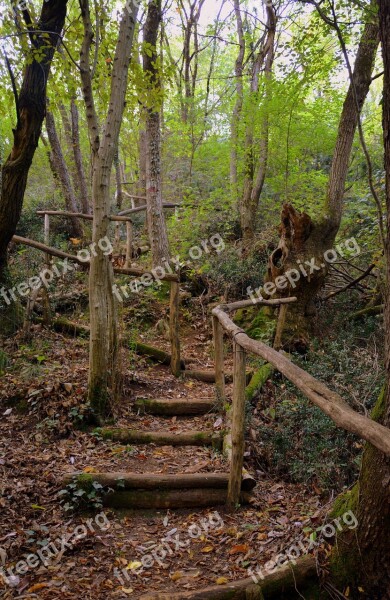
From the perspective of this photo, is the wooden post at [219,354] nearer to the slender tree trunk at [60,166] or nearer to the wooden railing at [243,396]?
the wooden railing at [243,396]

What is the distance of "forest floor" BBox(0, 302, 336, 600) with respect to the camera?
2934 millimetres

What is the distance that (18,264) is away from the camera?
8.09 meters

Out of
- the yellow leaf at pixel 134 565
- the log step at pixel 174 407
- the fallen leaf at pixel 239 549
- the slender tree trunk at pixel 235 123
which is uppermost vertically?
the slender tree trunk at pixel 235 123

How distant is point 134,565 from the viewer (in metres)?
3.07

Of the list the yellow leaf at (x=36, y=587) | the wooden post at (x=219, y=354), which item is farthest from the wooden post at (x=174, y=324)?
the yellow leaf at (x=36, y=587)

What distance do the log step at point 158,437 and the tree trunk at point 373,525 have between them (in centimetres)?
216

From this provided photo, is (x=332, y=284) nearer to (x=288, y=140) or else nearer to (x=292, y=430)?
(x=288, y=140)

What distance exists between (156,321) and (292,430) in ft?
13.7

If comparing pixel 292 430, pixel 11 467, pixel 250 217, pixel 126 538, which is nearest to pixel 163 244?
pixel 250 217

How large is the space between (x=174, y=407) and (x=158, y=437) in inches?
26.3

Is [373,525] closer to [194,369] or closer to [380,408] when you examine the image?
[380,408]

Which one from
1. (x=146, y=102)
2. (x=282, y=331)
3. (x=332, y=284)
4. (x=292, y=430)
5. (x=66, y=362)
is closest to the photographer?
(x=292, y=430)

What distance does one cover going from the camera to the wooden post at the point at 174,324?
6172 mm

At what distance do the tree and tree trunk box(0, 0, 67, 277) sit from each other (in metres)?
0.67
